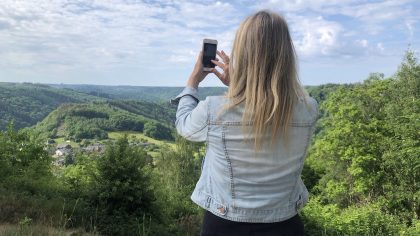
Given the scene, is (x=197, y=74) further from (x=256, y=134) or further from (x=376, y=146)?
(x=376, y=146)

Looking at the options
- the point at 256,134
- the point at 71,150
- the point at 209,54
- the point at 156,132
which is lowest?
the point at 71,150

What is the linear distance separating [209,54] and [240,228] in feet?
2.48

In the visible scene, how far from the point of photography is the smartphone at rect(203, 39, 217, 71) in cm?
189

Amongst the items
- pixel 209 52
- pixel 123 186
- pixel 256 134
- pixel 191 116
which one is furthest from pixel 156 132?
pixel 256 134

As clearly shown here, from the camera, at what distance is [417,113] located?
85.2 feet

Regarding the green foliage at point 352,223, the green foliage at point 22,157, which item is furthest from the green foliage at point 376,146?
the green foliage at point 22,157

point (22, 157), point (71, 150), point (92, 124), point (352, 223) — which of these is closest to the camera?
point (352, 223)

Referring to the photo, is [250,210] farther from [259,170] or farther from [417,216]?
[417,216]

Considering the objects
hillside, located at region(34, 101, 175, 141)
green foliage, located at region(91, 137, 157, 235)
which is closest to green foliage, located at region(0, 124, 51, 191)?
green foliage, located at region(91, 137, 157, 235)

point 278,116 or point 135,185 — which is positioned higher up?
point 278,116

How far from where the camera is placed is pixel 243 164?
162 cm

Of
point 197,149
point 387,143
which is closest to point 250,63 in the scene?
point 387,143

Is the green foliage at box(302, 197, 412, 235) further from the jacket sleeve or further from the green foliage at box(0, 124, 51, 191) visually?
the jacket sleeve

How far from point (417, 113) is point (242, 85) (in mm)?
27347
